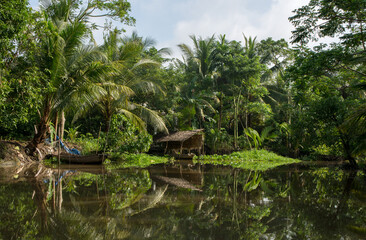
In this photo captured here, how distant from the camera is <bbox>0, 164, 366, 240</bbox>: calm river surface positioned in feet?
11.0

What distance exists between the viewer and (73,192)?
5730 millimetres

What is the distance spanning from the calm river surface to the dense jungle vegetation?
14.1 ft

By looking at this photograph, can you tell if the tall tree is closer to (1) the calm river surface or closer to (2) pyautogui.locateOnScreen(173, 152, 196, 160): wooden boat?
(1) the calm river surface

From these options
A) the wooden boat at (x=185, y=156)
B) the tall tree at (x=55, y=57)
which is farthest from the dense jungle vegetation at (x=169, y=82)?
the wooden boat at (x=185, y=156)

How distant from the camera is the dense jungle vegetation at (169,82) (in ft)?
31.4

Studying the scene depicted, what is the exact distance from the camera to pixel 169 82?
2172 cm

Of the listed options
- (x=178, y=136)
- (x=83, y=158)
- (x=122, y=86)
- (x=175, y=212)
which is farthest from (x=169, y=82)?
(x=175, y=212)

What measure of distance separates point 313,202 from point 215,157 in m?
14.0

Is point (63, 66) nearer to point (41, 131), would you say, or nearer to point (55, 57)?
point (55, 57)

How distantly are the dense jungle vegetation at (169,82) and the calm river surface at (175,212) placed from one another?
430 centimetres

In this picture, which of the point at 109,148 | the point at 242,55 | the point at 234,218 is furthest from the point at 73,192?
the point at 242,55

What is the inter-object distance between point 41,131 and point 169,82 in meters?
11.0

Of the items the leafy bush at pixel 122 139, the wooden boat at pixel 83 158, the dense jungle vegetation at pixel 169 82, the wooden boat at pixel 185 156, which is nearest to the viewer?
the dense jungle vegetation at pixel 169 82

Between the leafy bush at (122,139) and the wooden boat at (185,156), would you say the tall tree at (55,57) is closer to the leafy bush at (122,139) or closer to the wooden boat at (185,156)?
the leafy bush at (122,139)
